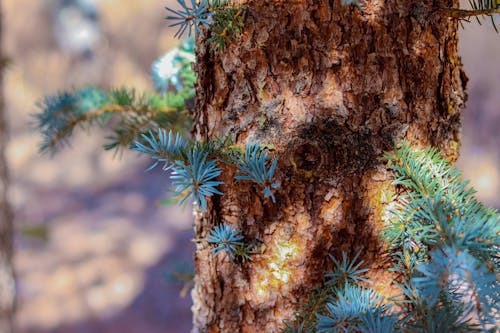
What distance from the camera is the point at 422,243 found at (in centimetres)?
52

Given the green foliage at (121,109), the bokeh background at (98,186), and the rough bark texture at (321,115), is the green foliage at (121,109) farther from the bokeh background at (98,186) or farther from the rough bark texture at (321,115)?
the bokeh background at (98,186)

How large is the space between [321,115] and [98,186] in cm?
464

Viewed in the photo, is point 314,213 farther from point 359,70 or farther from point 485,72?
point 485,72

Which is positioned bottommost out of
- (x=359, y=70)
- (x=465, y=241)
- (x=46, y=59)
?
(x=465, y=241)

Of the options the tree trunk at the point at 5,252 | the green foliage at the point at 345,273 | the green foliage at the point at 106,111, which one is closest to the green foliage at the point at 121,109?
the green foliage at the point at 106,111

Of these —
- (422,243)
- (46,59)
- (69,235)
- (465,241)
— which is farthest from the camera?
(46,59)

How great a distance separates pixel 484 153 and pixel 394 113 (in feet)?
11.2

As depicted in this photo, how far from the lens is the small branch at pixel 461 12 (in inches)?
18.9

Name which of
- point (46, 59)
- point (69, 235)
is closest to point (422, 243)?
point (69, 235)

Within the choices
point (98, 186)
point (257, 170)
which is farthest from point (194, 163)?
point (98, 186)

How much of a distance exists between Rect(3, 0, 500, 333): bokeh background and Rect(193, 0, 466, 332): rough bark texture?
6.85 feet

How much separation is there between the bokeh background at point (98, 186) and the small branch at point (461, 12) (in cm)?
227

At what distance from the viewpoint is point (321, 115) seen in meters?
Answer: 0.52

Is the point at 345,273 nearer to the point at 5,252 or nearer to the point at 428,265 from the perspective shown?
the point at 428,265
